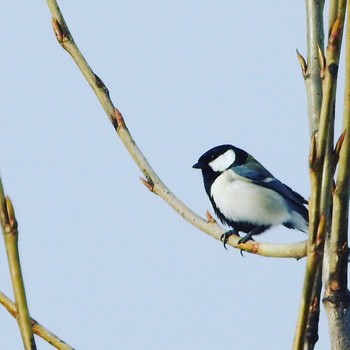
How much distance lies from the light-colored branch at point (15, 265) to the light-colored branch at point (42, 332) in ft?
1.07

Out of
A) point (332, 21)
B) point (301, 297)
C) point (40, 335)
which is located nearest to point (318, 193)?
point (301, 297)

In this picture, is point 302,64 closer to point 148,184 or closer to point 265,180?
point 148,184

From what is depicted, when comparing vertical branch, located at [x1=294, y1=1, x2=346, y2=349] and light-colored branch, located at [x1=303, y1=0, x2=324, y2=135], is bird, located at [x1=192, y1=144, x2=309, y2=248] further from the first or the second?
vertical branch, located at [x1=294, y1=1, x2=346, y2=349]

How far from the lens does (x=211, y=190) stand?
253 inches

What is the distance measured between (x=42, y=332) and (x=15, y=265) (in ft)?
1.90

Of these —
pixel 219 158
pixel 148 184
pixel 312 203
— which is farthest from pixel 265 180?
pixel 312 203

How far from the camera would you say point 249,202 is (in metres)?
6.17

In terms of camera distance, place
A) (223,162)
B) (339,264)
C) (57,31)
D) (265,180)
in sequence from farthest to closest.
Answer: (223,162) < (265,180) < (57,31) < (339,264)

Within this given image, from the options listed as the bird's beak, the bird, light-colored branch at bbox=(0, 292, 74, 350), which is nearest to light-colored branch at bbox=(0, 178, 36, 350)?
light-colored branch at bbox=(0, 292, 74, 350)

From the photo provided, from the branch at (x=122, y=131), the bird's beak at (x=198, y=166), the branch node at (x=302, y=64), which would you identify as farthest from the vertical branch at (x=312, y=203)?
the bird's beak at (x=198, y=166)

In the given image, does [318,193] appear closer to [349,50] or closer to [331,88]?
[331,88]

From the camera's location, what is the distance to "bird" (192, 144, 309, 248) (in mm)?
6113

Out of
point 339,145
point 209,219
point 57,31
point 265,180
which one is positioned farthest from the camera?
point 265,180

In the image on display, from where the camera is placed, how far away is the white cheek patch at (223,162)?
262 inches
